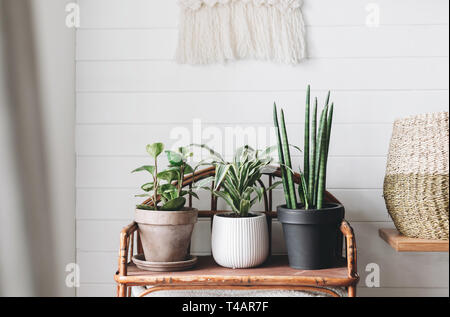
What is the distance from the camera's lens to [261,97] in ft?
4.71

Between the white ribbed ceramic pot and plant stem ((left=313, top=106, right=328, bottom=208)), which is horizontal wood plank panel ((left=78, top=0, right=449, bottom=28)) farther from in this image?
the white ribbed ceramic pot

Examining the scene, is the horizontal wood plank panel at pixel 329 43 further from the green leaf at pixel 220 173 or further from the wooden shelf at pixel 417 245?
the wooden shelf at pixel 417 245

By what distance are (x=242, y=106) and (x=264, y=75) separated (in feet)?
0.41

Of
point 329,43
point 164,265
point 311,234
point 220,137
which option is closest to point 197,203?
point 220,137

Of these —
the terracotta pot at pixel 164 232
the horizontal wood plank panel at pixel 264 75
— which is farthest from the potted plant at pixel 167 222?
the horizontal wood plank panel at pixel 264 75

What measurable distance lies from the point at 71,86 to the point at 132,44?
0.25 metres

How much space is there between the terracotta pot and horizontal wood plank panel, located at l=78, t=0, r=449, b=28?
0.68m

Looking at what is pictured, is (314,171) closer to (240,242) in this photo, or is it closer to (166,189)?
(240,242)

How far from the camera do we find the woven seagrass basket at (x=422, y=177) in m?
1.11

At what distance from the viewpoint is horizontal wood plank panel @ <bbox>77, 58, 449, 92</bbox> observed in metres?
1.42

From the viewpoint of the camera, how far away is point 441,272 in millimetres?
1403
